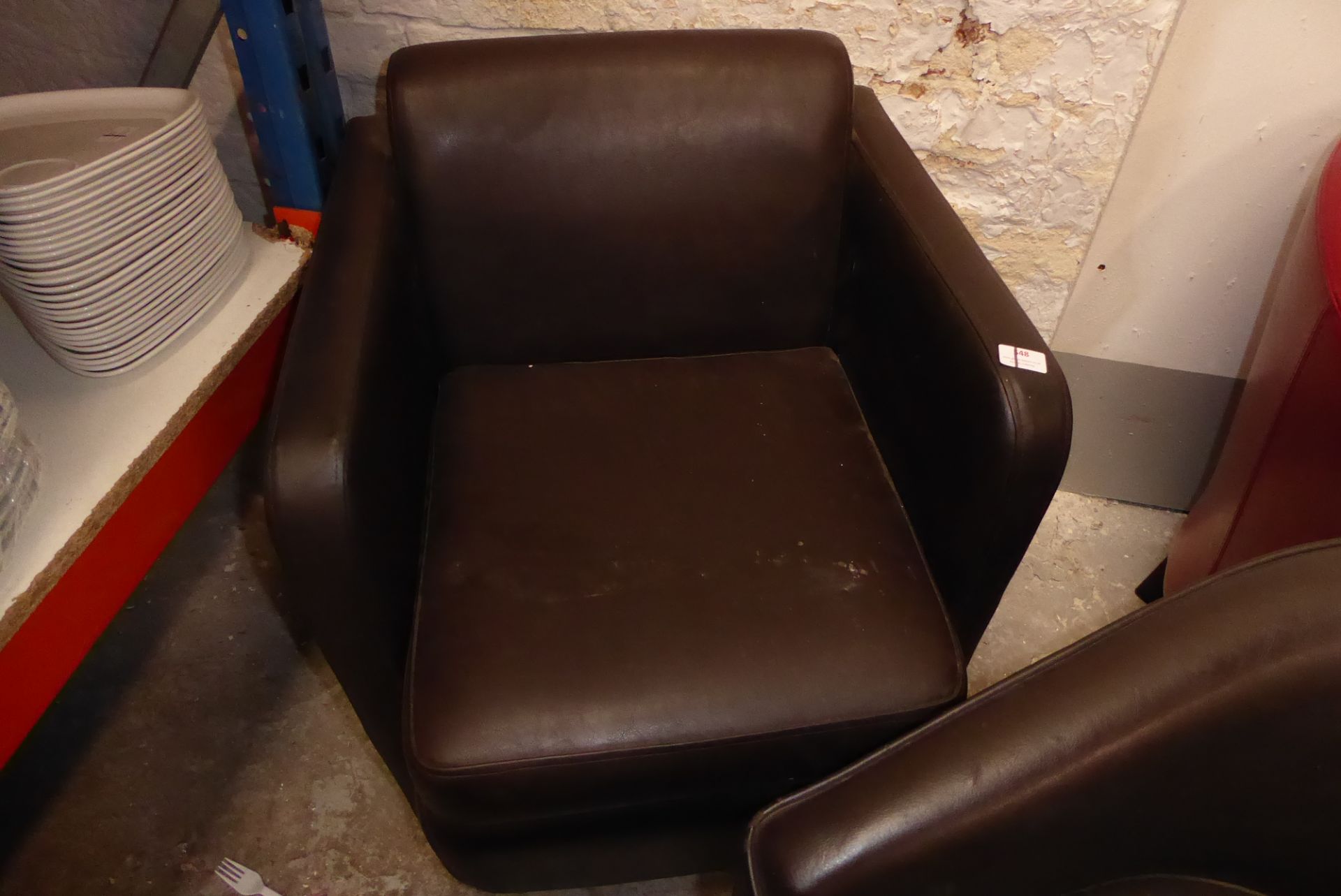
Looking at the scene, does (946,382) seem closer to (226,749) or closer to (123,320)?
(123,320)

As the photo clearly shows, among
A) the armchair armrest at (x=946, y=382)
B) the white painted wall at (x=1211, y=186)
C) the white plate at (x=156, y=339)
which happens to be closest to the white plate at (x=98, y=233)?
the white plate at (x=156, y=339)

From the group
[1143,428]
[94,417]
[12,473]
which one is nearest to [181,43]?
[94,417]

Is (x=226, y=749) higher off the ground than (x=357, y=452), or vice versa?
(x=357, y=452)

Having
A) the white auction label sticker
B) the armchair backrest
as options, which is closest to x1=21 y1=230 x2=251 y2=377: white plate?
the armchair backrest

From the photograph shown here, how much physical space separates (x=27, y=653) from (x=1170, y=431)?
1.54m

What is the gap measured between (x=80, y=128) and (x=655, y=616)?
779 mm

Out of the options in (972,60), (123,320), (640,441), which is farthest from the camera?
(972,60)

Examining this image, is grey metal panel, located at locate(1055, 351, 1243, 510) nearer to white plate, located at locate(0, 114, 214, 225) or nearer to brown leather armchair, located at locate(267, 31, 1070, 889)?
brown leather armchair, located at locate(267, 31, 1070, 889)

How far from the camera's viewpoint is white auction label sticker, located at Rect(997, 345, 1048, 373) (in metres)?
0.81

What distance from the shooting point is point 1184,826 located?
0.76 m

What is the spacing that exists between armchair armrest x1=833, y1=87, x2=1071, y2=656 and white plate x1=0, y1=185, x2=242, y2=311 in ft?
2.40

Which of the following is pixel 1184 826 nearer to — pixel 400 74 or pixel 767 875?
pixel 767 875

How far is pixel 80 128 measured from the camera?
95 centimetres

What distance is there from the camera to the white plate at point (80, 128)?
86 cm
